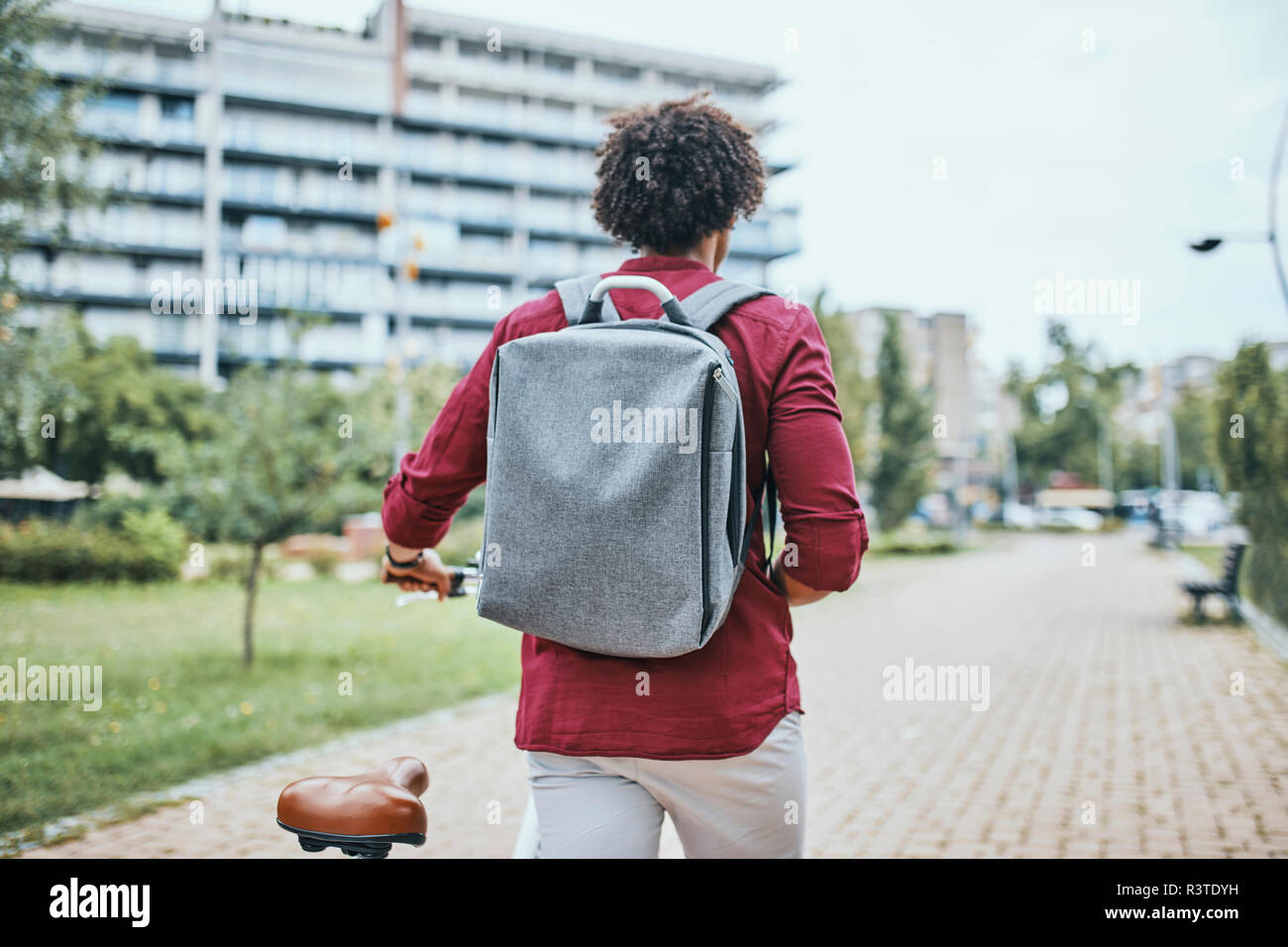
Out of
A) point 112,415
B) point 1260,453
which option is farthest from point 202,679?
point 112,415

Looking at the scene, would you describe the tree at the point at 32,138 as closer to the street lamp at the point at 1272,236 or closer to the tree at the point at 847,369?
the street lamp at the point at 1272,236

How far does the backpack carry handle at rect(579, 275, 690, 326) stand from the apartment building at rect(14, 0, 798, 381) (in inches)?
1367

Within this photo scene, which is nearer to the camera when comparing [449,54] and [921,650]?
[921,650]

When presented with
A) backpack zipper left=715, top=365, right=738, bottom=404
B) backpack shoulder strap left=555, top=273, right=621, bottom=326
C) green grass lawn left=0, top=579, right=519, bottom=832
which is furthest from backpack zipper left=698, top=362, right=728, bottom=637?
green grass lawn left=0, top=579, right=519, bottom=832

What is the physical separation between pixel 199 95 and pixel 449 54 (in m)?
10.2

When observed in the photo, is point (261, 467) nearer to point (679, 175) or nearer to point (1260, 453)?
point (679, 175)

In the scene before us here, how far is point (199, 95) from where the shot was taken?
39.6m

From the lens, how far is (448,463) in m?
1.65

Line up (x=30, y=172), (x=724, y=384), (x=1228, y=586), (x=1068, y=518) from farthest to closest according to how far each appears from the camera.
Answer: (x=1068, y=518), (x=1228, y=586), (x=30, y=172), (x=724, y=384)

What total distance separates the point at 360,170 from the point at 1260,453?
40151 millimetres

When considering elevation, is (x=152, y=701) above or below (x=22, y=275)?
below

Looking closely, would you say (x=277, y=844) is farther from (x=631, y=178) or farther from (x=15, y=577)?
(x=15, y=577)

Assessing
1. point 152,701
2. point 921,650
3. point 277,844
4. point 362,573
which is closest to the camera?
point 277,844
